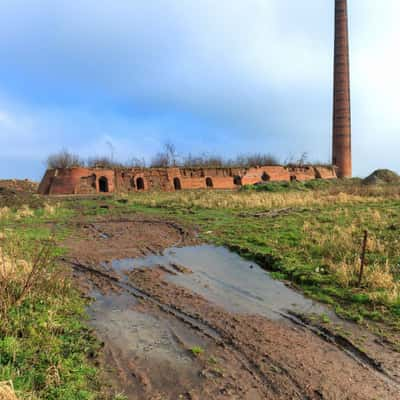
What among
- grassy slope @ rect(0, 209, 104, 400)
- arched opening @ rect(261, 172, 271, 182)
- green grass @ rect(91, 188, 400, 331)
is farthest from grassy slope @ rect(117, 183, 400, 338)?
arched opening @ rect(261, 172, 271, 182)

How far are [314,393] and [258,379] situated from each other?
552 millimetres

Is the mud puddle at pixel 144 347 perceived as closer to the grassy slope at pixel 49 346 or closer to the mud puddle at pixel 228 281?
the grassy slope at pixel 49 346

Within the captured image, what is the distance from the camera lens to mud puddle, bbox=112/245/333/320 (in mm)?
5664

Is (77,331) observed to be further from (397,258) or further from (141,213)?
(141,213)

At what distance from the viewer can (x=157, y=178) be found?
32.1m

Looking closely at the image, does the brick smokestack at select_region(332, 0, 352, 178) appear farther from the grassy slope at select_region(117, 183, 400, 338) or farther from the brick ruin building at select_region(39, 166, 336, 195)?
the grassy slope at select_region(117, 183, 400, 338)

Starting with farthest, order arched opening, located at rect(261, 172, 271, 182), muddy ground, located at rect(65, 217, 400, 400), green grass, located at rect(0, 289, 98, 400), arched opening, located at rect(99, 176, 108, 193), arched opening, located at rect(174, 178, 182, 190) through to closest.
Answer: arched opening, located at rect(261, 172, 271, 182), arched opening, located at rect(174, 178, 182, 190), arched opening, located at rect(99, 176, 108, 193), muddy ground, located at rect(65, 217, 400, 400), green grass, located at rect(0, 289, 98, 400)

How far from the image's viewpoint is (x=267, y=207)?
17.1m

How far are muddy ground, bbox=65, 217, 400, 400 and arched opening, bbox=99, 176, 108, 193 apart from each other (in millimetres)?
24104

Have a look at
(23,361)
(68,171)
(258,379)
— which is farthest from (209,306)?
(68,171)

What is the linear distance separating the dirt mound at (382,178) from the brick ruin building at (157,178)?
8.49m

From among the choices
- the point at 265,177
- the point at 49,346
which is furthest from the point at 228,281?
the point at 265,177

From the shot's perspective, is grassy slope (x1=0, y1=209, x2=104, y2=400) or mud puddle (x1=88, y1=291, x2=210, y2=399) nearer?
grassy slope (x1=0, y1=209, x2=104, y2=400)

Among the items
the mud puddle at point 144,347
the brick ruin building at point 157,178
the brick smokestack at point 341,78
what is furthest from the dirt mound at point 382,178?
the mud puddle at point 144,347
